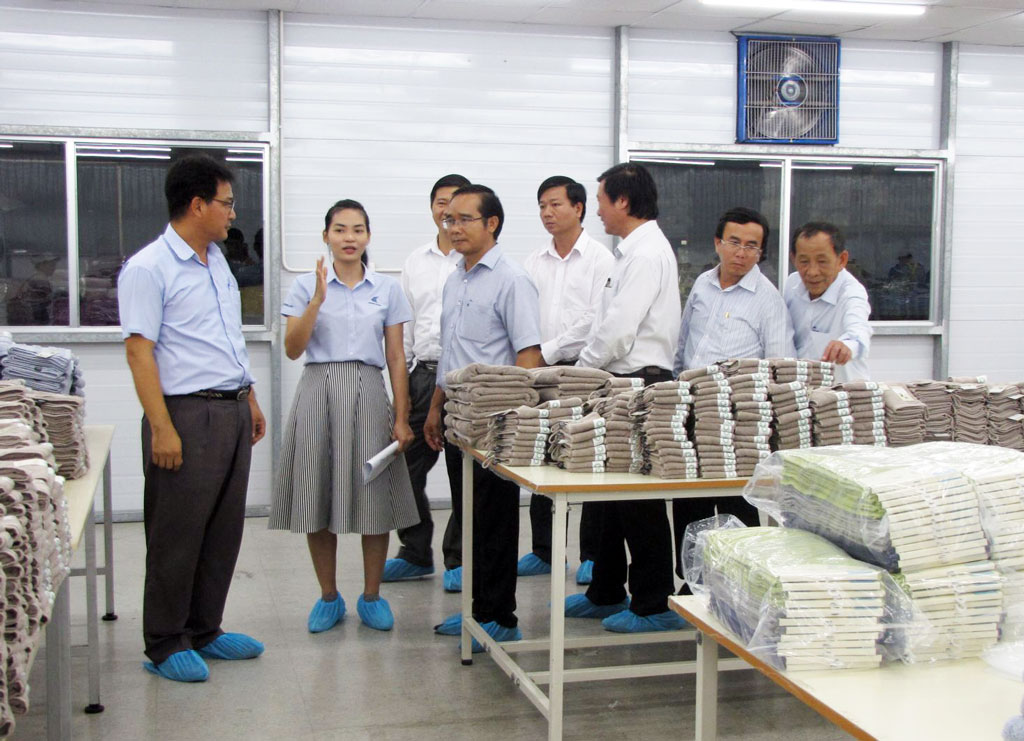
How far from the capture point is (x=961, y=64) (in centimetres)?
743

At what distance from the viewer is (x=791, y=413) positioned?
11.0 feet

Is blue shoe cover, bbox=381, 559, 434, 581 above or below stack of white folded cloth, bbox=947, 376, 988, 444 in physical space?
below

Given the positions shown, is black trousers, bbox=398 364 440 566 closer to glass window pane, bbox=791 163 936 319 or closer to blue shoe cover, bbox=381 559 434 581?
blue shoe cover, bbox=381 559 434 581

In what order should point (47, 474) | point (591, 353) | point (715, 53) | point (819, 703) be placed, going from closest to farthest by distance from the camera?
1. point (819, 703)
2. point (47, 474)
3. point (591, 353)
4. point (715, 53)

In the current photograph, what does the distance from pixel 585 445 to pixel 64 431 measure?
154cm

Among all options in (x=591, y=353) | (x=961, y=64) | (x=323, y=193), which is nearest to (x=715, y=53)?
(x=961, y=64)

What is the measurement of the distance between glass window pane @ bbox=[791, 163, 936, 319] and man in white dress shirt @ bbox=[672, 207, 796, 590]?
331 centimetres

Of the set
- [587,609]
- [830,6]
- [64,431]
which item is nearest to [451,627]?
[587,609]

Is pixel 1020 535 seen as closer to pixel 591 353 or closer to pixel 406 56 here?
pixel 591 353

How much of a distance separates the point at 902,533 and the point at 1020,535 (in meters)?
0.24

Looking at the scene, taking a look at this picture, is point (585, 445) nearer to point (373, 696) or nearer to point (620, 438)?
point (620, 438)

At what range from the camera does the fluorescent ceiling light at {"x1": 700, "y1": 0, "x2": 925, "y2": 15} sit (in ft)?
20.5

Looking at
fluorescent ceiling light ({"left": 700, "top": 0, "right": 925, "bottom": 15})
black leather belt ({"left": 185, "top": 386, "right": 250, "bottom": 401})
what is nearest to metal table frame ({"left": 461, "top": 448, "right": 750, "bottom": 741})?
black leather belt ({"left": 185, "top": 386, "right": 250, "bottom": 401})

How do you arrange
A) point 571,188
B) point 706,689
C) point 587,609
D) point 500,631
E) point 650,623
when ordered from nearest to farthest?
point 706,689 < point 500,631 < point 650,623 < point 587,609 < point 571,188
